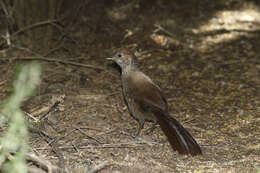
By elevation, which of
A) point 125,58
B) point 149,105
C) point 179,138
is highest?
point 125,58

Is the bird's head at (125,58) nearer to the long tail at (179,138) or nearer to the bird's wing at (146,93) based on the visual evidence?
the bird's wing at (146,93)

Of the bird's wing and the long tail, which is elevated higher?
the bird's wing

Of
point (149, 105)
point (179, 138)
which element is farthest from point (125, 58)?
point (179, 138)

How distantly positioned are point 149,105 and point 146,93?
0.62 ft

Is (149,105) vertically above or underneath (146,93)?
underneath

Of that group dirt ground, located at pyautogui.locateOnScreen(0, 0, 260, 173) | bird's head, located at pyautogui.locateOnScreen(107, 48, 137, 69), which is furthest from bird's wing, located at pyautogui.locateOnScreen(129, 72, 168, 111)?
dirt ground, located at pyautogui.locateOnScreen(0, 0, 260, 173)

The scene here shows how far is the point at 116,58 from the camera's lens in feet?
18.4

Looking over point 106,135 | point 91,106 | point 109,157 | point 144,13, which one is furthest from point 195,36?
point 109,157

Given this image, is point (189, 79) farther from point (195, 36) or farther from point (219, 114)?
point (195, 36)

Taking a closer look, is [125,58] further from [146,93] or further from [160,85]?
[160,85]

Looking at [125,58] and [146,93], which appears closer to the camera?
[146,93]

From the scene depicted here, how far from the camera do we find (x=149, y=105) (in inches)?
191

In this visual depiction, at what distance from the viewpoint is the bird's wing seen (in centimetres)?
485

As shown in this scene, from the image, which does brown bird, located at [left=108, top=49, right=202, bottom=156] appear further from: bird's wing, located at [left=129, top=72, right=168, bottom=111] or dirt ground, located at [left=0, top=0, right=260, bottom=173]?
dirt ground, located at [left=0, top=0, right=260, bottom=173]
